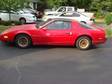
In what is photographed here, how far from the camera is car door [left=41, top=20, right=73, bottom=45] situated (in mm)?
13164

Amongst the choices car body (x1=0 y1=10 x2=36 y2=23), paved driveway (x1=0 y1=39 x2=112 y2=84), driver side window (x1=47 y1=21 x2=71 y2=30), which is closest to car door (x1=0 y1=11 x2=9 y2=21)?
car body (x1=0 y1=10 x2=36 y2=23)

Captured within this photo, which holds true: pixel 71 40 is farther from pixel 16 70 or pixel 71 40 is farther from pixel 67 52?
pixel 16 70

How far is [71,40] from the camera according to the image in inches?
523

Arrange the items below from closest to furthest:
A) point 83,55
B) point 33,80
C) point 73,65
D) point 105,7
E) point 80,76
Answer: point 33,80
point 80,76
point 73,65
point 83,55
point 105,7

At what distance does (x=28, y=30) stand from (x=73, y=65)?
3.71 metres

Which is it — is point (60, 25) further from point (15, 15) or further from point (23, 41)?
point (15, 15)


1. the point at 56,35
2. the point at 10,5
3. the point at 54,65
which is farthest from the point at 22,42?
the point at 10,5

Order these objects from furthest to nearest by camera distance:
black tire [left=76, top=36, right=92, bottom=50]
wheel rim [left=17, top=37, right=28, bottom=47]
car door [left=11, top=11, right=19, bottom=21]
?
car door [left=11, top=11, right=19, bottom=21] < black tire [left=76, top=36, right=92, bottom=50] < wheel rim [left=17, top=37, right=28, bottom=47]

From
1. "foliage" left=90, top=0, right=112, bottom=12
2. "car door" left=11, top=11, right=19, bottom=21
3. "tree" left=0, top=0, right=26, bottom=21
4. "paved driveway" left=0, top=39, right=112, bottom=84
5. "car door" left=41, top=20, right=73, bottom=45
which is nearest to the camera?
"paved driveway" left=0, top=39, right=112, bottom=84

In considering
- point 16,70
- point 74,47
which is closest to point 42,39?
point 74,47

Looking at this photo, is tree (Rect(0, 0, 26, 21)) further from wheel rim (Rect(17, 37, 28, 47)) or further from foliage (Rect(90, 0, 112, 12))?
foliage (Rect(90, 0, 112, 12))

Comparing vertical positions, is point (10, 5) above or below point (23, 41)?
above

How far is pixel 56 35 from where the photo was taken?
43.3 feet

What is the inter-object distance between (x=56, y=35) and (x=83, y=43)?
3.95 feet
